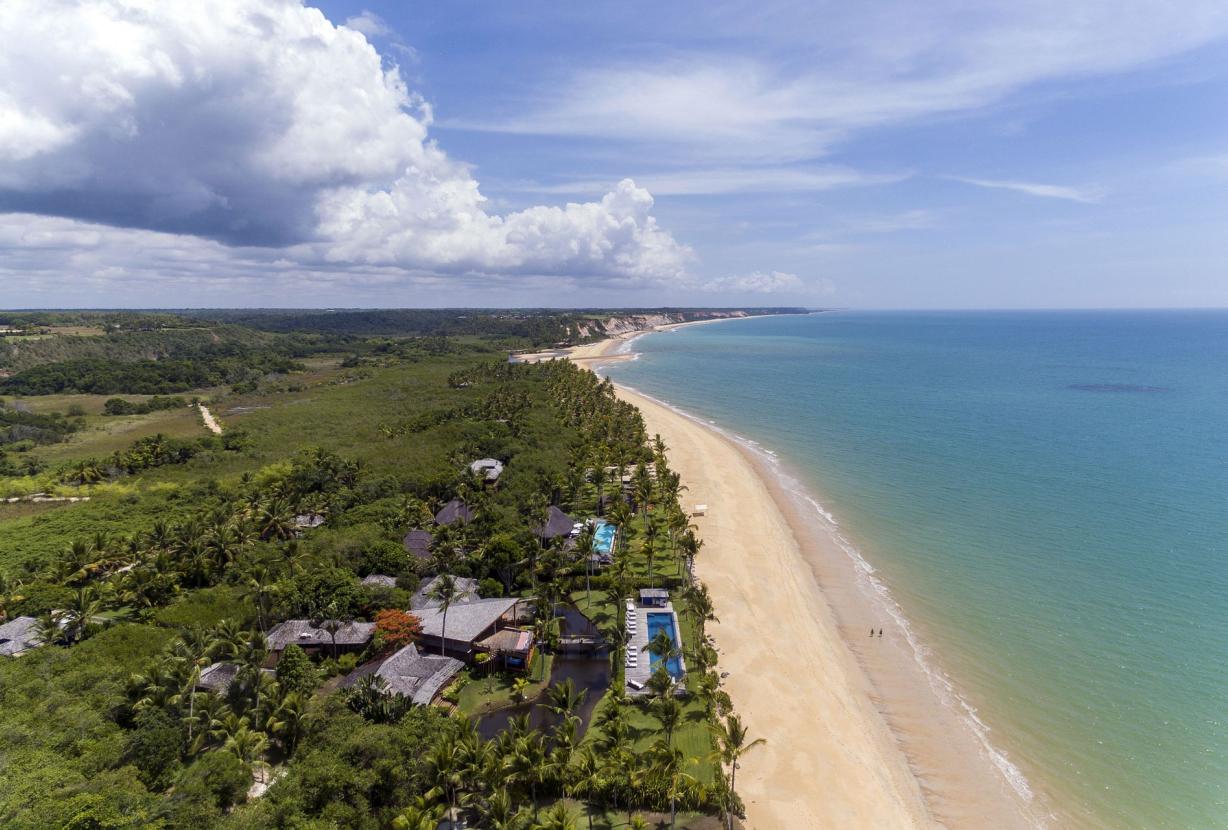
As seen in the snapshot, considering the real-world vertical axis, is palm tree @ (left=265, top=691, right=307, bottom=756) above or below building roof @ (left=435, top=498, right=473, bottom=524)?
below

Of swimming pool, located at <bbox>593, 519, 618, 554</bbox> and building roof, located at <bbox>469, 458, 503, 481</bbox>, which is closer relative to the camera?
swimming pool, located at <bbox>593, 519, 618, 554</bbox>

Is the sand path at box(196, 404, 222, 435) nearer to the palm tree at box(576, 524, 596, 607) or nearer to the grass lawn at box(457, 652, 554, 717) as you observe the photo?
the palm tree at box(576, 524, 596, 607)

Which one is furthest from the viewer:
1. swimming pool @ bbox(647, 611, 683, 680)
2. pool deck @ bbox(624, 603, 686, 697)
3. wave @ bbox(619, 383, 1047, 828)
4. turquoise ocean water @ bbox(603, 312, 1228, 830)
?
swimming pool @ bbox(647, 611, 683, 680)

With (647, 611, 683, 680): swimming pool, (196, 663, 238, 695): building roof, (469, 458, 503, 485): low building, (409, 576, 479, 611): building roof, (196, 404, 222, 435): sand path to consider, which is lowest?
(647, 611, 683, 680): swimming pool

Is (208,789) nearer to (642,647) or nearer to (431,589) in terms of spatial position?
(431,589)

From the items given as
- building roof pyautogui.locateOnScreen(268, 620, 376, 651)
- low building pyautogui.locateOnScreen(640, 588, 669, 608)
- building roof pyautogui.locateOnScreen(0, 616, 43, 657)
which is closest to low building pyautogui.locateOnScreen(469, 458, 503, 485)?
low building pyautogui.locateOnScreen(640, 588, 669, 608)

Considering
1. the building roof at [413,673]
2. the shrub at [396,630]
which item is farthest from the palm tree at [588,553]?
the shrub at [396,630]
